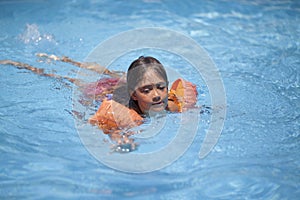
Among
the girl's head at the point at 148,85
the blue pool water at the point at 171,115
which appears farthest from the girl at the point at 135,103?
the blue pool water at the point at 171,115

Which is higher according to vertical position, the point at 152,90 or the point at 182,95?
the point at 182,95

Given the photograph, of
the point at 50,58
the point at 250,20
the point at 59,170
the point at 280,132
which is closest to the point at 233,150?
the point at 280,132

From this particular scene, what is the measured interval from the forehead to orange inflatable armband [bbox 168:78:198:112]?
0.56 m

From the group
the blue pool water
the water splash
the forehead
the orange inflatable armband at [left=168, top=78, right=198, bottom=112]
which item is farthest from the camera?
the water splash

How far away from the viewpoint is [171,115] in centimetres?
427

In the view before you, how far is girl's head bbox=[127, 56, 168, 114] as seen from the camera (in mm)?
3760

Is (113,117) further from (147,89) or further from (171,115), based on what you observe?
(171,115)

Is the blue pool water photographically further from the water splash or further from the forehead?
the forehead

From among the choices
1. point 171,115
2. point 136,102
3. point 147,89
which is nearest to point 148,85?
point 147,89

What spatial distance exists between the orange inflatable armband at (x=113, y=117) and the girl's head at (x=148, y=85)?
0.51 ft

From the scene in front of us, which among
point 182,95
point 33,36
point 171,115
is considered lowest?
point 171,115

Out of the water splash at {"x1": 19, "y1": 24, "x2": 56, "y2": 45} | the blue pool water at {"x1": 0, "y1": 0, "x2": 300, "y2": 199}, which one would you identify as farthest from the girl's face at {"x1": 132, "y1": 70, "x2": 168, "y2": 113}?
the water splash at {"x1": 19, "y1": 24, "x2": 56, "y2": 45}

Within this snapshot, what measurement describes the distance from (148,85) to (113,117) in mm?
426

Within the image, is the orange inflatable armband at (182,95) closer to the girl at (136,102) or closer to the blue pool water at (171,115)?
the blue pool water at (171,115)
